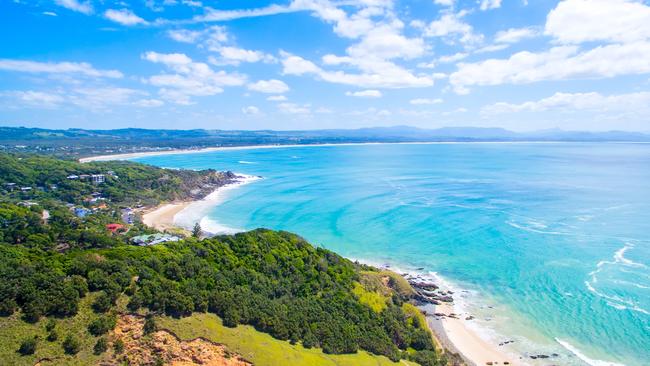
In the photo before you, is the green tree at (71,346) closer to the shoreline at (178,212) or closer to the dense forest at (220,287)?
the dense forest at (220,287)

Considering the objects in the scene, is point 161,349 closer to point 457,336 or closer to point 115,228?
point 457,336

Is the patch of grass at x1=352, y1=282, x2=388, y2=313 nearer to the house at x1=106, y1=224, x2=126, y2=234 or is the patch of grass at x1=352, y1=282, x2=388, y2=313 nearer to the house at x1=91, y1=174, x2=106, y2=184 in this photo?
the house at x1=106, y1=224, x2=126, y2=234

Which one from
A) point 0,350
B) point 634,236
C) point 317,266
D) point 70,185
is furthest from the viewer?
point 70,185

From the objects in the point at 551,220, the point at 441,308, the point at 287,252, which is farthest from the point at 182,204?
the point at 551,220

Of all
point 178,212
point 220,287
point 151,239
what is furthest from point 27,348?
point 178,212

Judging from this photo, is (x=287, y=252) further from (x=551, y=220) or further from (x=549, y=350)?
(x=551, y=220)

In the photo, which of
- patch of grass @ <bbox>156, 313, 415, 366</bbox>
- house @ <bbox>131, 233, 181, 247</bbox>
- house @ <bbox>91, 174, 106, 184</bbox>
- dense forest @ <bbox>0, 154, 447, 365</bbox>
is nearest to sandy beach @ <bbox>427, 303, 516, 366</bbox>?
dense forest @ <bbox>0, 154, 447, 365</bbox>
